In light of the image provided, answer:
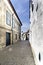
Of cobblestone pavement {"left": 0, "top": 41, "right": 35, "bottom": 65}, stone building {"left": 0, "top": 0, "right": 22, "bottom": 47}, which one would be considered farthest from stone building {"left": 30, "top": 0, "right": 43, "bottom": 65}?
stone building {"left": 0, "top": 0, "right": 22, "bottom": 47}

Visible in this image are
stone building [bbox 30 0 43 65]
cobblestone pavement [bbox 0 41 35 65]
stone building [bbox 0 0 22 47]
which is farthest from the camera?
stone building [bbox 0 0 22 47]

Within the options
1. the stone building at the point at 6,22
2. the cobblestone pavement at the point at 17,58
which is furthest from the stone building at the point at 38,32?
the stone building at the point at 6,22

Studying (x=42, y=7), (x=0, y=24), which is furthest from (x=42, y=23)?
(x=0, y=24)

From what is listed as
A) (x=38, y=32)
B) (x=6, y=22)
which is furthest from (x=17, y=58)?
(x=6, y=22)

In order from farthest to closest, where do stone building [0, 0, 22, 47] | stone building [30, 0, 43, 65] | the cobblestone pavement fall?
1. stone building [0, 0, 22, 47]
2. the cobblestone pavement
3. stone building [30, 0, 43, 65]

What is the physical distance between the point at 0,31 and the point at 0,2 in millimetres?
3170

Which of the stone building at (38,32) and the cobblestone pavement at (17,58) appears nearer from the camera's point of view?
the stone building at (38,32)

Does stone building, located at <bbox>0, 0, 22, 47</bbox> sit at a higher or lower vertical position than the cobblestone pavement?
higher

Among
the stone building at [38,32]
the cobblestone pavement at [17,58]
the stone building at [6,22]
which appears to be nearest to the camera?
the stone building at [38,32]

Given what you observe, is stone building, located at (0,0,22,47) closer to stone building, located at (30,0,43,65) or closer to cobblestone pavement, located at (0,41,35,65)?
cobblestone pavement, located at (0,41,35,65)

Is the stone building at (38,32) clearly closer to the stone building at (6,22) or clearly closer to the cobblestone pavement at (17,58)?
the cobblestone pavement at (17,58)

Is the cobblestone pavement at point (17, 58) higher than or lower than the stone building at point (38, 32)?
lower

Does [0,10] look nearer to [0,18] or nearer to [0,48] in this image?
[0,18]

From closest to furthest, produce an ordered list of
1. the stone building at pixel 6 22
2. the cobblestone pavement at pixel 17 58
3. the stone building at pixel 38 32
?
the stone building at pixel 38 32, the cobblestone pavement at pixel 17 58, the stone building at pixel 6 22
